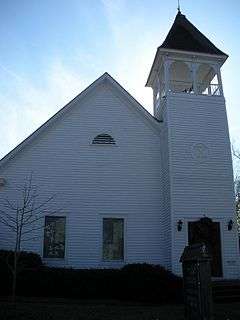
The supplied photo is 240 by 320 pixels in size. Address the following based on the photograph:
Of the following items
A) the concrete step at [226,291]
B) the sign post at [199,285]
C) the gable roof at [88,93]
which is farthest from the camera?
the gable roof at [88,93]

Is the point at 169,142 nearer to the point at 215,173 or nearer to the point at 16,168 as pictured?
the point at 215,173

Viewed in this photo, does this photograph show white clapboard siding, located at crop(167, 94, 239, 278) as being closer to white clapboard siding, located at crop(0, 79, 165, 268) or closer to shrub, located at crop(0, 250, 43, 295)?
white clapboard siding, located at crop(0, 79, 165, 268)

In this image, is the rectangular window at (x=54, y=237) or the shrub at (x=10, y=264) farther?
the rectangular window at (x=54, y=237)

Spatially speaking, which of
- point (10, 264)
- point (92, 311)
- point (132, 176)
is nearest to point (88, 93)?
point (132, 176)

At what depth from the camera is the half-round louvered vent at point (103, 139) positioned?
18672 millimetres

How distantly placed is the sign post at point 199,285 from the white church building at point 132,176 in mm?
8059

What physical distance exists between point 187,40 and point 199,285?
1480 centimetres

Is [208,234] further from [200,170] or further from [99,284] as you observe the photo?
[99,284]

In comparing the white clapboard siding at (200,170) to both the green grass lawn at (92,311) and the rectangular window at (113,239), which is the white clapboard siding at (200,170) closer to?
the rectangular window at (113,239)

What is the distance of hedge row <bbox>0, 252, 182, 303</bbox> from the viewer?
563 inches

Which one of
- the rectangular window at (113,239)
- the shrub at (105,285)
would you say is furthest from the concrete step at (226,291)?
the rectangular window at (113,239)

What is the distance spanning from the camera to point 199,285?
798cm

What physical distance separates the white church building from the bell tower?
0.04m

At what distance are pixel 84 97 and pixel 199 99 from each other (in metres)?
5.17
